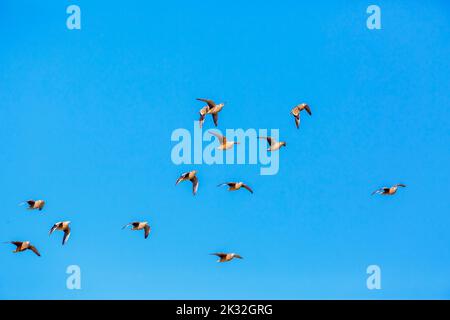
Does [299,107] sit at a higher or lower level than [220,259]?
higher

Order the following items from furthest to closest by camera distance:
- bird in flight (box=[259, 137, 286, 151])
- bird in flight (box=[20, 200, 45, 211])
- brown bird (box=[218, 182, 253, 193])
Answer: brown bird (box=[218, 182, 253, 193]), bird in flight (box=[259, 137, 286, 151]), bird in flight (box=[20, 200, 45, 211])

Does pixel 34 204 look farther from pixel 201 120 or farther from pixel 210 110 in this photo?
pixel 210 110

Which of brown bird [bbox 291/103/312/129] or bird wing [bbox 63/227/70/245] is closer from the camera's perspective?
bird wing [bbox 63/227/70/245]

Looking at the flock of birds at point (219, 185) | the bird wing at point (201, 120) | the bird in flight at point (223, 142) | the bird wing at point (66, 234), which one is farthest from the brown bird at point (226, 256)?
the bird wing at point (66, 234)

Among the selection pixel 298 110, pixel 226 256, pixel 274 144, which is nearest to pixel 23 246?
pixel 226 256

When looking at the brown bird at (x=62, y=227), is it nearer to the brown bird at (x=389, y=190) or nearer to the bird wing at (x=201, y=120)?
the bird wing at (x=201, y=120)

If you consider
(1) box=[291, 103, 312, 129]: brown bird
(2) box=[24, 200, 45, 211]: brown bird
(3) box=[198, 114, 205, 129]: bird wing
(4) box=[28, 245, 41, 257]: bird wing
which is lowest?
(4) box=[28, 245, 41, 257]: bird wing

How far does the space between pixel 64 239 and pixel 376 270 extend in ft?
13.1

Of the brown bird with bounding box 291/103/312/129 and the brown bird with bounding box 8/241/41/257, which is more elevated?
the brown bird with bounding box 291/103/312/129

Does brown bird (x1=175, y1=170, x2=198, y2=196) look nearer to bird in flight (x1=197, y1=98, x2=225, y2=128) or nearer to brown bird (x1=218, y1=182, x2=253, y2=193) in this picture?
brown bird (x1=218, y1=182, x2=253, y2=193)

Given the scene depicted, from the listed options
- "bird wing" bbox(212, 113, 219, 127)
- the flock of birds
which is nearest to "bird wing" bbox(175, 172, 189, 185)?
the flock of birds
